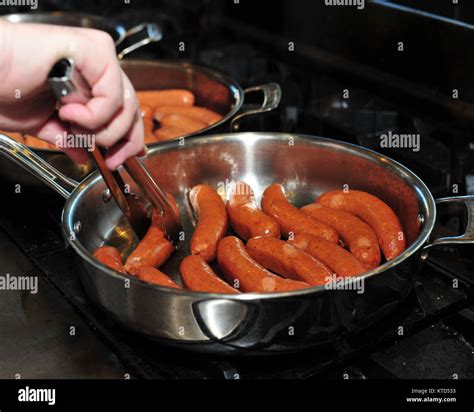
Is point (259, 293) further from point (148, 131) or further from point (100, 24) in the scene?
point (100, 24)

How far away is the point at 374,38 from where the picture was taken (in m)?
2.54

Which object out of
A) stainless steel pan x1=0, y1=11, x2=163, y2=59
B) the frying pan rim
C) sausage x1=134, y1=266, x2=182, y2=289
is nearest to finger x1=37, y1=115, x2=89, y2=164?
the frying pan rim

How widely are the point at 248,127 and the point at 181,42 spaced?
92 centimetres

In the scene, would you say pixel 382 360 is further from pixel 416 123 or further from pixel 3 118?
pixel 416 123

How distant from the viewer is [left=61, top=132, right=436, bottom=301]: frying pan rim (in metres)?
1.18

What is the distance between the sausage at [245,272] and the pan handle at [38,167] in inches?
15.8

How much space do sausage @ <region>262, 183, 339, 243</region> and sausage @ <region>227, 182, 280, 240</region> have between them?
0.07 feet

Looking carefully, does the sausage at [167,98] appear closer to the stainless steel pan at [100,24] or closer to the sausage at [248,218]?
the stainless steel pan at [100,24]

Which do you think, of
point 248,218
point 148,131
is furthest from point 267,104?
point 248,218

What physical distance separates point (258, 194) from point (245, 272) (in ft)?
1.72

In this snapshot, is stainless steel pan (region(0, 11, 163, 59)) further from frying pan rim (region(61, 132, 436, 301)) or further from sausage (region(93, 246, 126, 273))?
sausage (region(93, 246, 126, 273))

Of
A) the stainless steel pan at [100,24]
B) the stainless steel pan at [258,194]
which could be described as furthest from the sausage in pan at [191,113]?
the stainless steel pan at [258,194]

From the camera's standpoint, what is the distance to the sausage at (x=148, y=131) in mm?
2260

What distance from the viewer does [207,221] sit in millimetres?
1675
